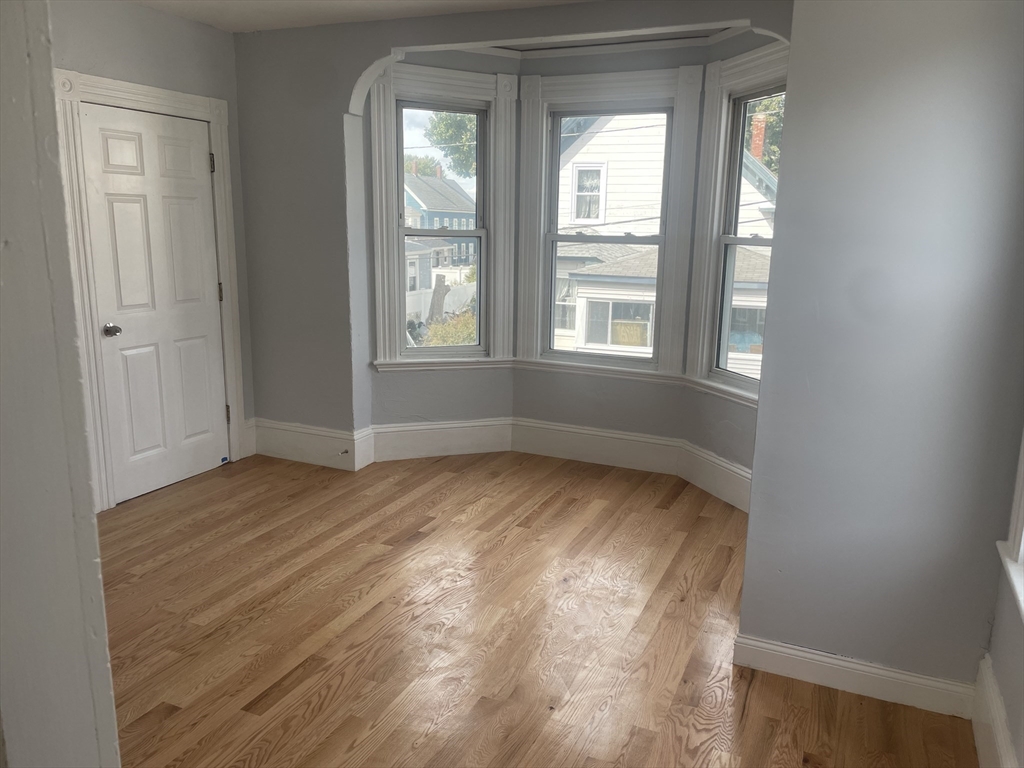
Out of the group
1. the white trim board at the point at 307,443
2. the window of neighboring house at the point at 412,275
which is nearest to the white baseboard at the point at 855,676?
the white trim board at the point at 307,443

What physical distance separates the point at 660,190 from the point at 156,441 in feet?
10.5

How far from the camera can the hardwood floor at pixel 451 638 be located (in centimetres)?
219

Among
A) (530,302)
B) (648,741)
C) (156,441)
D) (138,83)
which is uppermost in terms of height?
(138,83)

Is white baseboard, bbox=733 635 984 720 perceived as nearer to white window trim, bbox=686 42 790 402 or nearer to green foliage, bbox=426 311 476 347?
white window trim, bbox=686 42 790 402

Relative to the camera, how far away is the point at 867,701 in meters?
2.39

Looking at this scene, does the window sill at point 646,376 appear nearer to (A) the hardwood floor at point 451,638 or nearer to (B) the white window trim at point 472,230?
(B) the white window trim at point 472,230

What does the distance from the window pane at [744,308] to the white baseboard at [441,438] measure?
1.54m

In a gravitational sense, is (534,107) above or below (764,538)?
above

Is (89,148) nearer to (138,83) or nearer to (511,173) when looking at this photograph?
(138,83)

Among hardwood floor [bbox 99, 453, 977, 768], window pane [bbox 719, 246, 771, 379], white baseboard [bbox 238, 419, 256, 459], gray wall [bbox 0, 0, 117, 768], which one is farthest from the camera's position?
white baseboard [bbox 238, 419, 256, 459]

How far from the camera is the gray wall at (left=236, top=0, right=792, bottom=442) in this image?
13.1 feet

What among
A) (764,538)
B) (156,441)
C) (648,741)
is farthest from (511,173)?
(648,741)

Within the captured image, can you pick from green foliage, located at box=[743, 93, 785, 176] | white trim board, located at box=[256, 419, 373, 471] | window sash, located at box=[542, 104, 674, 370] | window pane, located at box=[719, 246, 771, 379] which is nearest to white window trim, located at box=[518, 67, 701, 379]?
window sash, located at box=[542, 104, 674, 370]

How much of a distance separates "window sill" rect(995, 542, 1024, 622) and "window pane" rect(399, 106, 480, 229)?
3.40 metres
